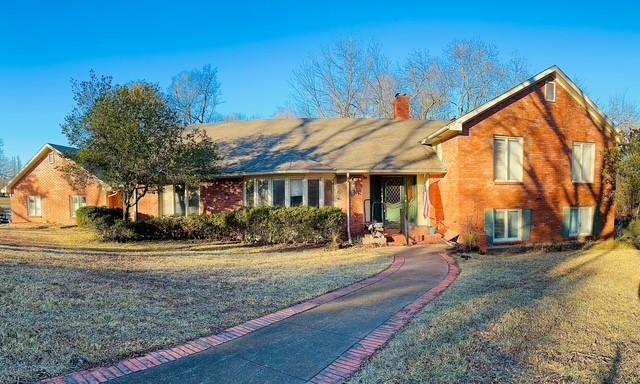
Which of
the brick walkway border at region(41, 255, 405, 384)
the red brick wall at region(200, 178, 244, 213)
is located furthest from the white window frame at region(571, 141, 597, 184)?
the brick walkway border at region(41, 255, 405, 384)

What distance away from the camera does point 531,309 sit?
586 centimetres

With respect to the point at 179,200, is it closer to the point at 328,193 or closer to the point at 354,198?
the point at 328,193

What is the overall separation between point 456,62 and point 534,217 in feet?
80.1

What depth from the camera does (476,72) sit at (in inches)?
1394

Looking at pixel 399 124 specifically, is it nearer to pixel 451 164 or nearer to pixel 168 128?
pixel 451 164

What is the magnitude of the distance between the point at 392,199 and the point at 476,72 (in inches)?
946

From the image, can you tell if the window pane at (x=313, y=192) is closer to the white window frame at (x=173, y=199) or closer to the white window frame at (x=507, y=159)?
the white window frame at (x=173, y=199)

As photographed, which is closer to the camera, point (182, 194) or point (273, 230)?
point (273, 230)

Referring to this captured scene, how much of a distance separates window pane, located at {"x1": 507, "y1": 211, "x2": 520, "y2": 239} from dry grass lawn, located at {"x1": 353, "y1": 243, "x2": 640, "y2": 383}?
6.63 meters

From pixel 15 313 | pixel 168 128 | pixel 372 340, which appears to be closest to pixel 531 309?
pixel 372 340

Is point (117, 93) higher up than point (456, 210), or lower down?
higher up

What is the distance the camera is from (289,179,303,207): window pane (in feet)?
49.5

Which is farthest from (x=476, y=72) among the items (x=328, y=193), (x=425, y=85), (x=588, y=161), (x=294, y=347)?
(x=294, y=347)

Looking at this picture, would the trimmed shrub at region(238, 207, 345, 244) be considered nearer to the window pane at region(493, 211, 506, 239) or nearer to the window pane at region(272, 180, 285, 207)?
the window pane at region(272, 180, 285, 207)
